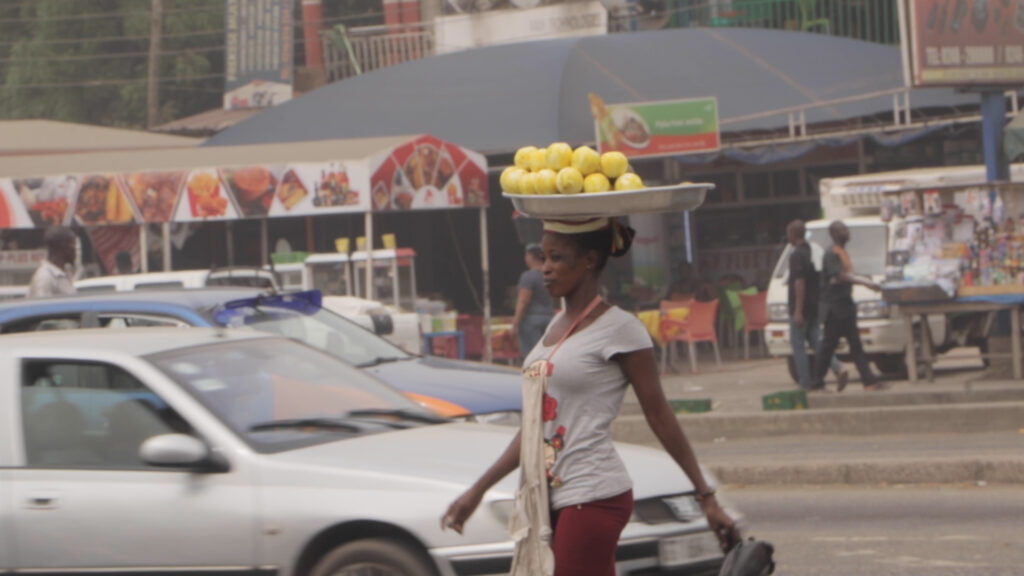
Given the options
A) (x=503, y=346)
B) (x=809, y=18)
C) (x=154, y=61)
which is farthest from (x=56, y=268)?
(x=154, y=61)

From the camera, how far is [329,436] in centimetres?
618

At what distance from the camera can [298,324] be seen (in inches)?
389

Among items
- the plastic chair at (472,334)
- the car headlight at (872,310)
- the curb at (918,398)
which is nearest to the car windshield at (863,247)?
the car headlight at (872,310)

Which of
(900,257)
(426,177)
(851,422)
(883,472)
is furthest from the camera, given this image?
(426,177)

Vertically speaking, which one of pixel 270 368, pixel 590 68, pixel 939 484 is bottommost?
pixel 939 484

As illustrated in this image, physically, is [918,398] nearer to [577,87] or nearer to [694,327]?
[694,327]

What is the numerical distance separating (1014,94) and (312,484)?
712 inches

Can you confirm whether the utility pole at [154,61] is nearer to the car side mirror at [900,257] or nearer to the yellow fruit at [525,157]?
the car side mirror at [900,257]

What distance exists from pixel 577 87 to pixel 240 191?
27.7 ft

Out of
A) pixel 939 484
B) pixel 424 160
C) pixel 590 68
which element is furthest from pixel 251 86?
pixel 939 484

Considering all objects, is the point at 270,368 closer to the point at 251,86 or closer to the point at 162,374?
the point at 162,374

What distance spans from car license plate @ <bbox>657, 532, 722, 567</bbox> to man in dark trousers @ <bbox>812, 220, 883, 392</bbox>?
9.73 metres

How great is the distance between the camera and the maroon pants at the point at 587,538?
4188 mm

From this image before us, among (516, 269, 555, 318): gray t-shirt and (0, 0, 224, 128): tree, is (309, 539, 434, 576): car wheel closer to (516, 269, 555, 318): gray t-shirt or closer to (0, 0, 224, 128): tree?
(516, 269, 555, 318): gray t-shirt
